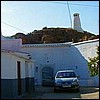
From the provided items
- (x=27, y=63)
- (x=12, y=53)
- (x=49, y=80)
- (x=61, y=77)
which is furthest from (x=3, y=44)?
(x=49, y=80)

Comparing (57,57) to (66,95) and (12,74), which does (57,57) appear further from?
(12,74)

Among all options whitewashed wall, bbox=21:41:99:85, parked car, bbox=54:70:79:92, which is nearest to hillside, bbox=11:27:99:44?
whitewashed wall, bbox=21:41:99:85

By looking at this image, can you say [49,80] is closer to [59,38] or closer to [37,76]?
[37,76]

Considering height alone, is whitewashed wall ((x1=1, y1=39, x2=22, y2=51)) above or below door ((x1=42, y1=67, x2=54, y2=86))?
above

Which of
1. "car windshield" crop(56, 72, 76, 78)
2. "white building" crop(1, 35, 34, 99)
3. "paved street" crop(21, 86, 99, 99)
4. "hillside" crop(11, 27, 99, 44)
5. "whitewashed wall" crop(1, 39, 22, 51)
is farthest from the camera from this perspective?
"hillside" crop(11, 27, 99, 44)

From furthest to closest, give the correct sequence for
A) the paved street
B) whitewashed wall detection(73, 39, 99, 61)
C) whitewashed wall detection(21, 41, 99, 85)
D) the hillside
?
1. the hillside
2. whitewashed wall detection(21, 41, 99, 85)
3. whitewashed wall detection(73, 39, 99, 61)
4. the paved street

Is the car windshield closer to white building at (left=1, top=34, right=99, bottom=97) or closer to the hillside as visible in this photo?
white building at (left=1, top=34, right=99, bottom=97)

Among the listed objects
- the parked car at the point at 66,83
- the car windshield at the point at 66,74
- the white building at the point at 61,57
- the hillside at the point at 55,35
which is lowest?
the parked car at the point at 66,83

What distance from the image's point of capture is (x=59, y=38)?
4769 cm

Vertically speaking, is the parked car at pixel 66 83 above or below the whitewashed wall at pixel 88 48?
below

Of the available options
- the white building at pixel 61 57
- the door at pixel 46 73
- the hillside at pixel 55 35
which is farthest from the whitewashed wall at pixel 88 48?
the hillside at pixel 55 35

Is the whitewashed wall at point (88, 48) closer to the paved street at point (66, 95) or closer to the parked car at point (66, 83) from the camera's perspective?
the parked car at point (66, 83)

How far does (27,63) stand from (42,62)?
9.81 m

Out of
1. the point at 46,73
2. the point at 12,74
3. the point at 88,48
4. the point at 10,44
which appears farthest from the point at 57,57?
the point at 12,74
